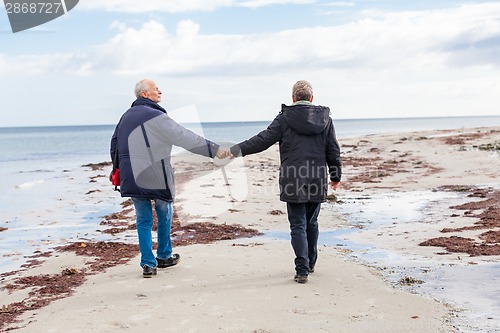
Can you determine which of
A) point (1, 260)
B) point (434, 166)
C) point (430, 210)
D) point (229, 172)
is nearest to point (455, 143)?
point (434, 166)

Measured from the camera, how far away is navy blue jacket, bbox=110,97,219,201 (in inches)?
254

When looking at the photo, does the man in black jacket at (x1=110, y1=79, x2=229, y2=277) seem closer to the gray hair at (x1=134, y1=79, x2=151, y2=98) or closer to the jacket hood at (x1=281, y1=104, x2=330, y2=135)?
the gray hair at (x1=134, y1=79, x2=151, y2=98)

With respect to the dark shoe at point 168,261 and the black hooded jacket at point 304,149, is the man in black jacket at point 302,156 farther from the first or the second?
the dark shoe at point 168,261

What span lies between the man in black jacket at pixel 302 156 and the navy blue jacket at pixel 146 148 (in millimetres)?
1092

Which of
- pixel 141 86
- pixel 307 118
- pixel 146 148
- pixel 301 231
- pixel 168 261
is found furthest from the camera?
pixel 168 261

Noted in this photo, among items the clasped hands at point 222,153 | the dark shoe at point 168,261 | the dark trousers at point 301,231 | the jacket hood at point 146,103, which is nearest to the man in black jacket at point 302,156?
the dark trousers at point 301,231

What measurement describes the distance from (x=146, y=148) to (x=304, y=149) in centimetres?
174

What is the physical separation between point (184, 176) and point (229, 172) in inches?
63.1

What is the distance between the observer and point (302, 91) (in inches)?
249

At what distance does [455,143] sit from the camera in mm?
30266

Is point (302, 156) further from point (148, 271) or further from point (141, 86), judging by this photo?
point (148, 271)

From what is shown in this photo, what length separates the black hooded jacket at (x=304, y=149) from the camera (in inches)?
244

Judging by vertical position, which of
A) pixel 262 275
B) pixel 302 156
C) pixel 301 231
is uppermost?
pixel 302 156

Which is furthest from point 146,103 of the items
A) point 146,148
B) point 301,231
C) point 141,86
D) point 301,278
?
point 301,278
